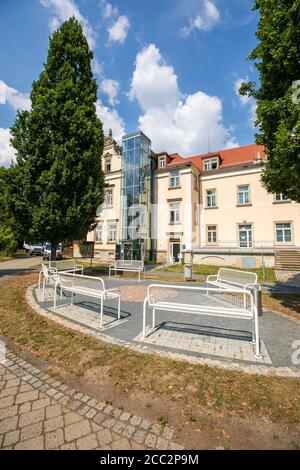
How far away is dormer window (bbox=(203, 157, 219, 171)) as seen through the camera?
25.6 m

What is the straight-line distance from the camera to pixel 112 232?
27828mm

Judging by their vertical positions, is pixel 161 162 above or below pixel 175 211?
above

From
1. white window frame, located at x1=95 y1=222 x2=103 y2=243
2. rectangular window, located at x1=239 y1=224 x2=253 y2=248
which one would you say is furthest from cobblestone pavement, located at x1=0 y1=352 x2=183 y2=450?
white window frame, located at x1=95 y1=222 x2=103 y2=243

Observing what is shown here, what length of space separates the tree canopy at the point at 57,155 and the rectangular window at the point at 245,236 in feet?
50.4

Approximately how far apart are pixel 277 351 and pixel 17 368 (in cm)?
443

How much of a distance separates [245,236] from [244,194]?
4.39 m

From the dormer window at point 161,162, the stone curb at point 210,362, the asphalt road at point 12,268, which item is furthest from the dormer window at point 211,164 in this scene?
the stone curb at point 210,362

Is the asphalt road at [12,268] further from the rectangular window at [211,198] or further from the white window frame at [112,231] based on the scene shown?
the rectangular window at [211,198]

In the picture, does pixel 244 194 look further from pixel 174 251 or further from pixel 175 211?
pixel 174 251

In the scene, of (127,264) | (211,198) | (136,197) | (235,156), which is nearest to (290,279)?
(127,264)

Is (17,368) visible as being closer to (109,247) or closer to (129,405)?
(129,405)

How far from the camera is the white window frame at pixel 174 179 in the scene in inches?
987

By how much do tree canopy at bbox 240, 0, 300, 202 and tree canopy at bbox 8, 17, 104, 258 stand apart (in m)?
9.36
